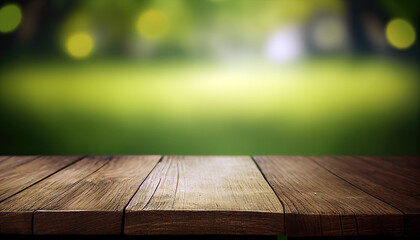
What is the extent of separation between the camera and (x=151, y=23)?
2.09 meters

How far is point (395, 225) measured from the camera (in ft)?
2.21

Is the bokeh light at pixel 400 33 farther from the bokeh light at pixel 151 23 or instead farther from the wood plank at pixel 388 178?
the bokeh light at pixel 151 23

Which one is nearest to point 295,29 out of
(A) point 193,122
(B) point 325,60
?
(B) point 325,60

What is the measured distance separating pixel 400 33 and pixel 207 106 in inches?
54.0

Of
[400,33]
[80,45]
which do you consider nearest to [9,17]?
[80,45]

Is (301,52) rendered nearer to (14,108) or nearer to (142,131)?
(142,131)

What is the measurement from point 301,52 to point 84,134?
1.53m

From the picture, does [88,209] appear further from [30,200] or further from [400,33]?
[400,33]

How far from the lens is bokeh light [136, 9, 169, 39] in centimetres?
209

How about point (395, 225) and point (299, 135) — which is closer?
point (395, 225)

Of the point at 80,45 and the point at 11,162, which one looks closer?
the point at 11,162

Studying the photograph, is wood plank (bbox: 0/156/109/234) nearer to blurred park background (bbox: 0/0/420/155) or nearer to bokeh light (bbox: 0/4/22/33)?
blurred park background (bbox: 0/0/420/155)

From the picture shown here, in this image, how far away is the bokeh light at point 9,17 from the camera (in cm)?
206

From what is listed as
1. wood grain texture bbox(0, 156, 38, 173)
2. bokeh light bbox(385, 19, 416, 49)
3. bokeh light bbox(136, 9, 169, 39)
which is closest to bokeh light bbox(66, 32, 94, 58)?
bokeh light bbox(136, 9, 169, 39)
